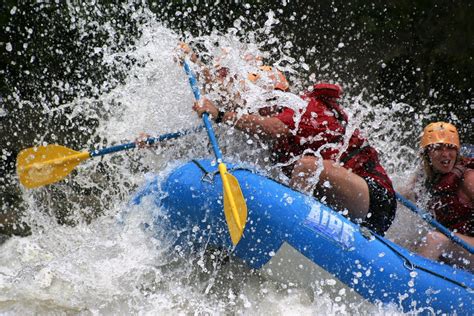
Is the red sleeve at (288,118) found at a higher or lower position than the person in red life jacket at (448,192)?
higher

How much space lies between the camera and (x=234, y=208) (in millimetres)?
2812

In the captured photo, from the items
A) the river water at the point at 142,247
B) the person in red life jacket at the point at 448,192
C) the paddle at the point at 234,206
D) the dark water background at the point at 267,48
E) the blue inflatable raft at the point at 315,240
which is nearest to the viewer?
the paddle at the point at 234,206

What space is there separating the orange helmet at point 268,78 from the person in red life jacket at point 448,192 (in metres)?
0.94

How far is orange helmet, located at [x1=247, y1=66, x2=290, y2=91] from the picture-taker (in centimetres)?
367

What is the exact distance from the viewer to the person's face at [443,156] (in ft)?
11.4

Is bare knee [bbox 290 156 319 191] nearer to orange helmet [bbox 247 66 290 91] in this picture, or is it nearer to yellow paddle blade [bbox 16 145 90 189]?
orange helmet [bbox 247 66 290 91]

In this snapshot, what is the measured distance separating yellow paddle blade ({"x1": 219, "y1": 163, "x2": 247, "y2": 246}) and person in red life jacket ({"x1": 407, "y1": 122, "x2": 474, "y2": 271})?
1.22 m

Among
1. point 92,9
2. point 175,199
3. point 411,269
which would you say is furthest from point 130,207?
point 92,9

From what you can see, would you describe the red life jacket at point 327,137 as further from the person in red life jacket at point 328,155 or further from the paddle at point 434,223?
the paddle at point 434,223

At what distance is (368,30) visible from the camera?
6.65m

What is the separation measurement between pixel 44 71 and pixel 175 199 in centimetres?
335

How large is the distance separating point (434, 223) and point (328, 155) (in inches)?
29.7

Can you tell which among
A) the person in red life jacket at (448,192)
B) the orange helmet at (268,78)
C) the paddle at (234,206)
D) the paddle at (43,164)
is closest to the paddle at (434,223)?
the person in red life jacket at (448,192)

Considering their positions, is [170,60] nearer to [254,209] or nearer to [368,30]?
[254,209]
